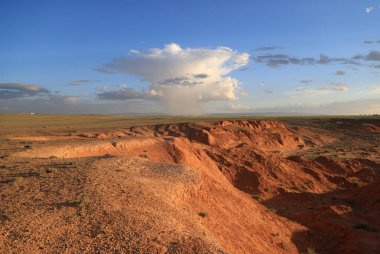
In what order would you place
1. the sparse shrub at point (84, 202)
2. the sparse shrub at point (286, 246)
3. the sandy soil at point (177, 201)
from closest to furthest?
the sandy soil at point (177, 201), the sparse shrub at point (84, 202), the sparse shrub at point (286, 246)

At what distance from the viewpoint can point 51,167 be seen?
547 inches

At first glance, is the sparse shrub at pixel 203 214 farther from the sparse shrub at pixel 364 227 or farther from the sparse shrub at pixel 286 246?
the sparse shrub at pixel 364 227

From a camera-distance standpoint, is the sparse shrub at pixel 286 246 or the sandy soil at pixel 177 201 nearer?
the sandy soil at pixel 177 201

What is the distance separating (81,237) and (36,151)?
42.7 feet

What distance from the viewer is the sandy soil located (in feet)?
26.9

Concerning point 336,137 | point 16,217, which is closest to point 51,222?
point 16,217

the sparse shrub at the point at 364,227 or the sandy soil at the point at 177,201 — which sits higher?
the sandy soil at the point at 177,201

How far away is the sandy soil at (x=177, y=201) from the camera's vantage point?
8.20 m

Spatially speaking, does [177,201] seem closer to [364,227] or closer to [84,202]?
[84,202]

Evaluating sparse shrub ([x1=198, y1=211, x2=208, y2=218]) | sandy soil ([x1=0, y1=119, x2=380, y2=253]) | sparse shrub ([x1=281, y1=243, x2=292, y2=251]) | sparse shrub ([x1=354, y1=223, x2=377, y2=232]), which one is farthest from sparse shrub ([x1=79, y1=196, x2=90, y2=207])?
sparse shrub ([x1=354, y1=223, x2=377, y2=232])

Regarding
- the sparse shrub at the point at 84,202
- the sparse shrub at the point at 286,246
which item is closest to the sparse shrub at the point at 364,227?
the sparse shrub at the point at 286,246

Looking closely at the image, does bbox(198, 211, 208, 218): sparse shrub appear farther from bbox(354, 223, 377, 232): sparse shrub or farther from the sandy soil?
bbox(354, 223, 377, 232): sparse shrub

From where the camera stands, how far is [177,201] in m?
12.0

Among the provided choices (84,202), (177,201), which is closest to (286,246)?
(177,201)
